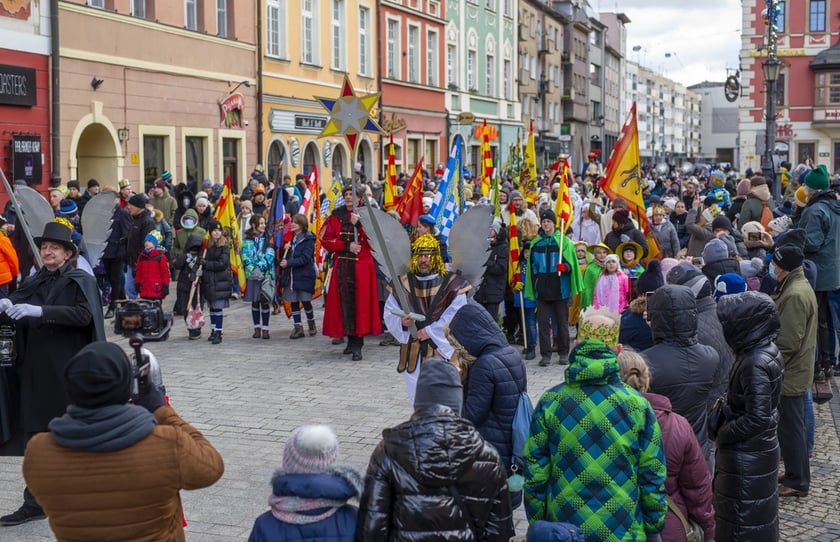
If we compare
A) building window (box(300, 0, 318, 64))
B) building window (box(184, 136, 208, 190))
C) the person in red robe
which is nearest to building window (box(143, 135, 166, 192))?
building window (box(184, 136, 208, 190))

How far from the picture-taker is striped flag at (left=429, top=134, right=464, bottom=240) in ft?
40.6

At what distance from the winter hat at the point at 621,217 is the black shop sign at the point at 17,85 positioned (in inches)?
426

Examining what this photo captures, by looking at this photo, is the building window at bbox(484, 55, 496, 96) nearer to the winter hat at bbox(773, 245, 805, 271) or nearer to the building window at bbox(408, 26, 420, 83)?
the building window at bbox(408, 26, 420, 83)

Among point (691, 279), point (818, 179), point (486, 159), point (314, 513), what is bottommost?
point (314, 513)

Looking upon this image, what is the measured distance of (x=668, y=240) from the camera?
584 inches

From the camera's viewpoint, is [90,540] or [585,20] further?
[585,20]

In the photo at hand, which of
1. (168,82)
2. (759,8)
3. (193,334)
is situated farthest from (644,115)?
(193,334)

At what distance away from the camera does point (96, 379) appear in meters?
3.72

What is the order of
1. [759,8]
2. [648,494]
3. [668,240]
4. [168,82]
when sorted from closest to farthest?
[648,494] → [668,240] → [168,82] → [759,8]

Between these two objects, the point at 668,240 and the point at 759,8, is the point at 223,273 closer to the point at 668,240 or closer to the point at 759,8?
the point at 668,240

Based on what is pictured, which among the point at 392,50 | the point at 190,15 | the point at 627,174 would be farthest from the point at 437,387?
the point at 392,50

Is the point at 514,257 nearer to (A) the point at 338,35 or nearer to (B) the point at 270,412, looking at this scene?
(B) the point at 270,412

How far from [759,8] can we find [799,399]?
54937 millimetres

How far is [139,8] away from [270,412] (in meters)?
14.9
